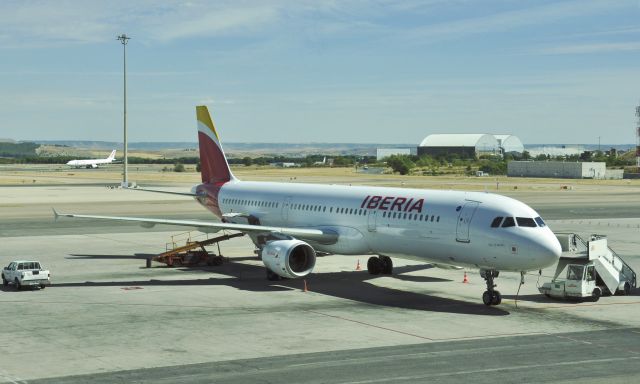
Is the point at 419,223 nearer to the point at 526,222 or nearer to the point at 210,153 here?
the point at 526,222

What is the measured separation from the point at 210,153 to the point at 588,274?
84.0 feet

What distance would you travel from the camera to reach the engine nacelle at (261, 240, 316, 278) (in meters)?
35.9

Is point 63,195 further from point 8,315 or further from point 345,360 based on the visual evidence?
point 345,360

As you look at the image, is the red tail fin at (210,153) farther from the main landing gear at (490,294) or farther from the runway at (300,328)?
the main landing gear at (490,294)

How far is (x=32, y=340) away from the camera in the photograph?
26.0m

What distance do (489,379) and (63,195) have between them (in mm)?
91068

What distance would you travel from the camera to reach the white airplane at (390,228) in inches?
1236

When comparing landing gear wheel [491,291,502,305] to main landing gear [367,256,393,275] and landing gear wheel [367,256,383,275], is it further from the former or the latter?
landing gear wheel [367,256,383,275]

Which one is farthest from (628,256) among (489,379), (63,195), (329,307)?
(63,195)

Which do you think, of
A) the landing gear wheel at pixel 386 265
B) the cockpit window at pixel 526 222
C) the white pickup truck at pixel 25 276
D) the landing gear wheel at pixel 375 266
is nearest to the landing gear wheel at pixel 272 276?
the landing gear wheel at pixel 375 266

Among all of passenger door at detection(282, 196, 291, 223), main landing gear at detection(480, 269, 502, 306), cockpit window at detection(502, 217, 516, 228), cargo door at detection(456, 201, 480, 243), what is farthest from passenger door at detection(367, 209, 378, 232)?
passenger door at detection(282, 196, 291, 223)

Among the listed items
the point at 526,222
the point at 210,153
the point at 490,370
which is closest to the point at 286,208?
the point at 210,153

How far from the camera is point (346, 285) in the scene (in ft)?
125

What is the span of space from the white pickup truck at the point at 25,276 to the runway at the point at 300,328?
509 mm
